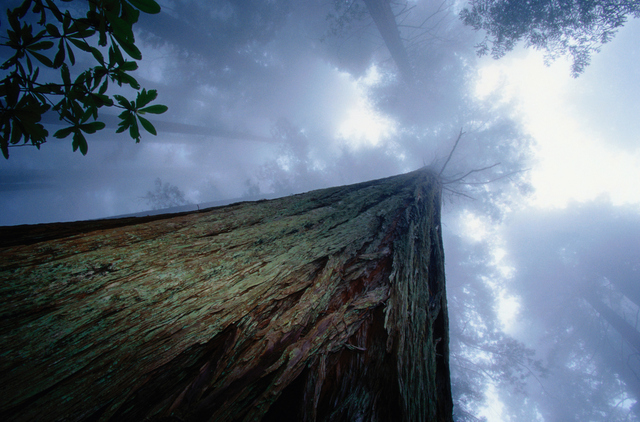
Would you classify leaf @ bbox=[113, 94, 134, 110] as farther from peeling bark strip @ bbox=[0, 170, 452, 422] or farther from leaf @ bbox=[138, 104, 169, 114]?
peeling bark strip @ bbox=[0, 170, 452, 422]

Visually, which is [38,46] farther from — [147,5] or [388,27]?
[388,27]

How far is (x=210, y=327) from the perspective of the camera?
2.30 feet

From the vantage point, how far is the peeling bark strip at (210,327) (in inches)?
19.7

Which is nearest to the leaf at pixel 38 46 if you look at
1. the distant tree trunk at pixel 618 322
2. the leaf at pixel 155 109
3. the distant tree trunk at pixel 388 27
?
the leaf at pixel 155 109

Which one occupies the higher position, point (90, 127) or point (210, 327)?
point (90, 127)

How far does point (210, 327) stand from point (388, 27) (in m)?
14.7

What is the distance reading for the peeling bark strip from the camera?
1.64ft

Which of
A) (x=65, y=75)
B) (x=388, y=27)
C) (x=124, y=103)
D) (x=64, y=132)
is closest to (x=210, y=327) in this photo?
(x=124, y=103)

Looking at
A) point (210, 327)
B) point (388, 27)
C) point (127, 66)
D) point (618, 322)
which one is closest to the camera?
point (210, 327)

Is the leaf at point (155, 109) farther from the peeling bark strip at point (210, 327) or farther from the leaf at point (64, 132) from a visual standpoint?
the peeling bark strip at point (210, 327)

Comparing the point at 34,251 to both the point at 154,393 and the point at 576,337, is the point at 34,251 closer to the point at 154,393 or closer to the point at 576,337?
the point at 154,393

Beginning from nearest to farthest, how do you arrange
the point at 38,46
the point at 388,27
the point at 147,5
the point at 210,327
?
1. the point at 210,327
2. the point at 147,5
3. the point at 38,46
4. the point at 388,27

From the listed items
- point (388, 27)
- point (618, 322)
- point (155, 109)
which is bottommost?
point (618, 322)

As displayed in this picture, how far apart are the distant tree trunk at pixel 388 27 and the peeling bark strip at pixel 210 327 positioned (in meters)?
13.4
